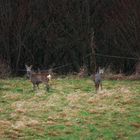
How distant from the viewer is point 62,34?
26.9 meters

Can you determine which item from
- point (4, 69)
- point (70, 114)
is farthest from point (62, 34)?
point (70, 114)

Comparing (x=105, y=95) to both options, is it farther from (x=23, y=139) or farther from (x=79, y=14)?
(x=79, y=14)

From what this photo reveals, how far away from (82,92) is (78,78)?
5744 millimetres

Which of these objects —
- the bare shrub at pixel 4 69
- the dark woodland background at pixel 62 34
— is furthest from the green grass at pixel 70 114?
the dark woodland background at pixel 62 34

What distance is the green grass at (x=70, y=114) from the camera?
1078 cm

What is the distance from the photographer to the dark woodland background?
85.7 feet

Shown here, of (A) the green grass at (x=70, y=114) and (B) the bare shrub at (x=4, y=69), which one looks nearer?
(A) the green grass at (x=70, y=114)

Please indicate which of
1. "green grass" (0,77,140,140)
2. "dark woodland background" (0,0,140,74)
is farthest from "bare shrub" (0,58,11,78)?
"green grass" (0,77,140,140)

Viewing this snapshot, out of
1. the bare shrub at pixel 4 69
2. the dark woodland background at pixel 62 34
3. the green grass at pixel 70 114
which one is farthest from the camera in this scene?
the dark woodland background at pixel 62 34

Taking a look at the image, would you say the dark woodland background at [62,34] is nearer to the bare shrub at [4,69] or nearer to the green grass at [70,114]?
the bare shrub at [4,69]

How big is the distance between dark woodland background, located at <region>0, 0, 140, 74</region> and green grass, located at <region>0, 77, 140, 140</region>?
9.12 metres

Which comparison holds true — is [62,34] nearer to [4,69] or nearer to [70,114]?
[4,69]

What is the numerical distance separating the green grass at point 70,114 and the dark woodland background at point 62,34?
359 inches

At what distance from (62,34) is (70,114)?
14.7 m
